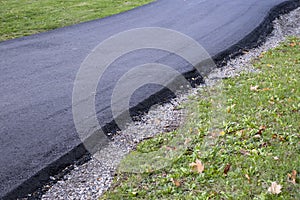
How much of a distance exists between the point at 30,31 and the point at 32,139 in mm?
5656

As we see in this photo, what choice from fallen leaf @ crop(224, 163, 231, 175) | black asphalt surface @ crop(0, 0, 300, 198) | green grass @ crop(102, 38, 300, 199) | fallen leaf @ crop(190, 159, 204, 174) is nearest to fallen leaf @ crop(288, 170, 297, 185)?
green grass @ crop(102, 38, 300, 199)

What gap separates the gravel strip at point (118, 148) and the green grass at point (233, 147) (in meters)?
0.15

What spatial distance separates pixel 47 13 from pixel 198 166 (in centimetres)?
904

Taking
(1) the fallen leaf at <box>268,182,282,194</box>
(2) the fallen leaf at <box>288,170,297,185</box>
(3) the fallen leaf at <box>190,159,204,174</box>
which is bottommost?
(2) the fallen leaf at <box>288,170,297,185</box>

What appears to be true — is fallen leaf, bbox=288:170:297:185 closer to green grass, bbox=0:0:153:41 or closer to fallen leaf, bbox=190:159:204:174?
fallen leaf, bbox=190:159:204:174

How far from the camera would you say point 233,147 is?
14.2 ft

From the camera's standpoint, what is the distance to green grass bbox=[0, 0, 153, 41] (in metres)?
10.0

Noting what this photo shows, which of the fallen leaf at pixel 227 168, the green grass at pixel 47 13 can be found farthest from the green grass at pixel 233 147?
the green grass at pixel 47 13

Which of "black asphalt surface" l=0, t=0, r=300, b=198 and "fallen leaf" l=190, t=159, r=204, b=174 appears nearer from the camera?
"fallen leaf" l=190, t=159, r=204, b=174

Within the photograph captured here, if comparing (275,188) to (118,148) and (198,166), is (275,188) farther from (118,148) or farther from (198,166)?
(118,148)

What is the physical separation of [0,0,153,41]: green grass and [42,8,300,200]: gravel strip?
200 inches

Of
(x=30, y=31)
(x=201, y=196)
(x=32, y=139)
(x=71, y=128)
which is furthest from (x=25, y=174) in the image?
(x=30, y=31)

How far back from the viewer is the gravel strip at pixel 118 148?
3.93 m

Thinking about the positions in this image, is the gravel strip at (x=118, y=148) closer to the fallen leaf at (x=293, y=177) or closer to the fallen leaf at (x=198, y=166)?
the fallen leaf at (x=198, y=166)
